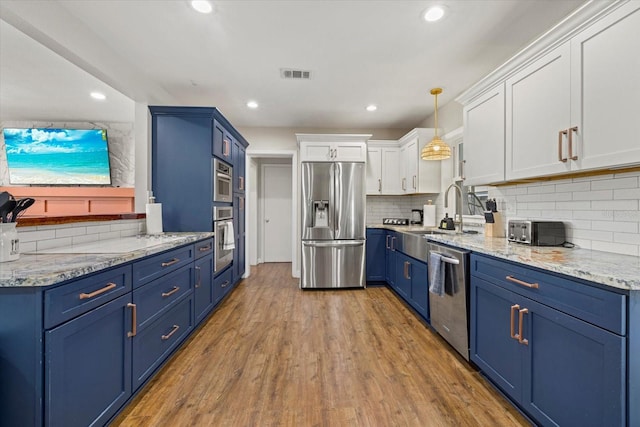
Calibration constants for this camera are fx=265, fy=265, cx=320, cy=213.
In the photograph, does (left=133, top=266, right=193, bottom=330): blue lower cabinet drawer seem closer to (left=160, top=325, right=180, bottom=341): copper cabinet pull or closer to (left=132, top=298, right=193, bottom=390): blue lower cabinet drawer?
(left=132, top=298, right=193, bottom=390): blue lower cabinet drawer

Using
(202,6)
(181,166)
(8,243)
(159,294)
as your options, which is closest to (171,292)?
(159,294)

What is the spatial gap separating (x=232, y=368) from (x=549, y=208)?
8.92ft

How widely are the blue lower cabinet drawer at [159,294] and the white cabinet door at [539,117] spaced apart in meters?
2.71

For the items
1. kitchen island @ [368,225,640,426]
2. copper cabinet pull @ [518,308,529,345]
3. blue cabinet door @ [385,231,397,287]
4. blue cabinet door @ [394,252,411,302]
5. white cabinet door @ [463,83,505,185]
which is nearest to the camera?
kitchen island @ [368,225,640,426]

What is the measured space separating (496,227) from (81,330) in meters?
3.05

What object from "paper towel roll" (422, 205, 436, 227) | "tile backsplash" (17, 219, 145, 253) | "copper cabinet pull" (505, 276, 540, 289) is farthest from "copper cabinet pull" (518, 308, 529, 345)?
"tile backsplash" (17, 219, 145, 253)

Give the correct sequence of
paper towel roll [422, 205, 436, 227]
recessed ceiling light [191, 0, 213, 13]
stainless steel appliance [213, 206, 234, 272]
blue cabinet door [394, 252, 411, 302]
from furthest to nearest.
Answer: paper towel roll [422, 205, 436, 227] < blue cabinet door [394, 252, 411, 302] < stainless steel appliance [213, 206, 234, 272] < recessed ceiling light [191, 0, 213, 13]

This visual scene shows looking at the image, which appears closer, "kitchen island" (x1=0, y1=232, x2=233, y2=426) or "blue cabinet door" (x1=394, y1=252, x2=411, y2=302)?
"kitchen island" (x1=0, y1=232, x2=233, y2=426)

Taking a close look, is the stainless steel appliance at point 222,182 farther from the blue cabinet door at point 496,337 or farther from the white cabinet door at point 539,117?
the white cabinet door at point 539,117

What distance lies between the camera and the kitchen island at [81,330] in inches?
39.8

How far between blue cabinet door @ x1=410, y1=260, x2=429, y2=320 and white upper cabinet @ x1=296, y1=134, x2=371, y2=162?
1764 mm

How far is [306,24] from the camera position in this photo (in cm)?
204

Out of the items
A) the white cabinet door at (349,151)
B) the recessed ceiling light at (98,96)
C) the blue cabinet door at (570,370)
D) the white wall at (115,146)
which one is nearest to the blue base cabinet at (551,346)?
the blue cabinet door at (570,370)

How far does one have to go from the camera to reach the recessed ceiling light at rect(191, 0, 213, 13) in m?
1.80
